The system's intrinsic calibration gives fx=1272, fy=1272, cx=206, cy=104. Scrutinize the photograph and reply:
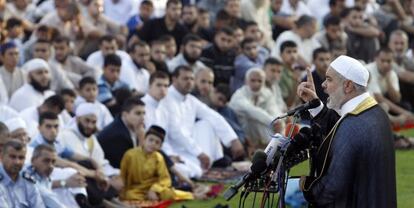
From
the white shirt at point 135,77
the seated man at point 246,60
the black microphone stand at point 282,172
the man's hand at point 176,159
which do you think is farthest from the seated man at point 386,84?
the black microphone stand at point 282,172

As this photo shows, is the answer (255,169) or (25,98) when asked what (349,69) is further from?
(25,98)

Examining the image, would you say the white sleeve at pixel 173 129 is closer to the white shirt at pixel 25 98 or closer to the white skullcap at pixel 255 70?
the white shirt at pixel 25 98

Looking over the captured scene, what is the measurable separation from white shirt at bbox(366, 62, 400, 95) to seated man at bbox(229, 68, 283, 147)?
2.24 meters

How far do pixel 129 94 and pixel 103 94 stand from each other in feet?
1.00

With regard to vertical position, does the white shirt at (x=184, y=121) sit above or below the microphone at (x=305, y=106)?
above

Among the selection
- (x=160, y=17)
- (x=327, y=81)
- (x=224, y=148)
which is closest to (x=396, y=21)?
(x=160, y=17)

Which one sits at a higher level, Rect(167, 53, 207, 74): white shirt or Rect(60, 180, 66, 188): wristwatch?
Rect(167, 53, 207, 74): white shirt

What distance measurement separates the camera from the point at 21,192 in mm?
10820

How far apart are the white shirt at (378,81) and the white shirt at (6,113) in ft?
18.9

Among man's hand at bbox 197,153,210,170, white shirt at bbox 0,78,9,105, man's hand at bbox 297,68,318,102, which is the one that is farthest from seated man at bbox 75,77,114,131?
man's hand at bbox 297,68,318,102

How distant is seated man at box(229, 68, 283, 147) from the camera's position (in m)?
15.1

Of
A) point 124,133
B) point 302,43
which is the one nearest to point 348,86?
point 124,133

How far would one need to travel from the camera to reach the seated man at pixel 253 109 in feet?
49.7

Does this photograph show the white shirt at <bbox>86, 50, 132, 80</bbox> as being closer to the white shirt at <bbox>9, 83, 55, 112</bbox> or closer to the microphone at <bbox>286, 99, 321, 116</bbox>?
the white shirt at <bbox>9, 83, 55, 112</bbox>
